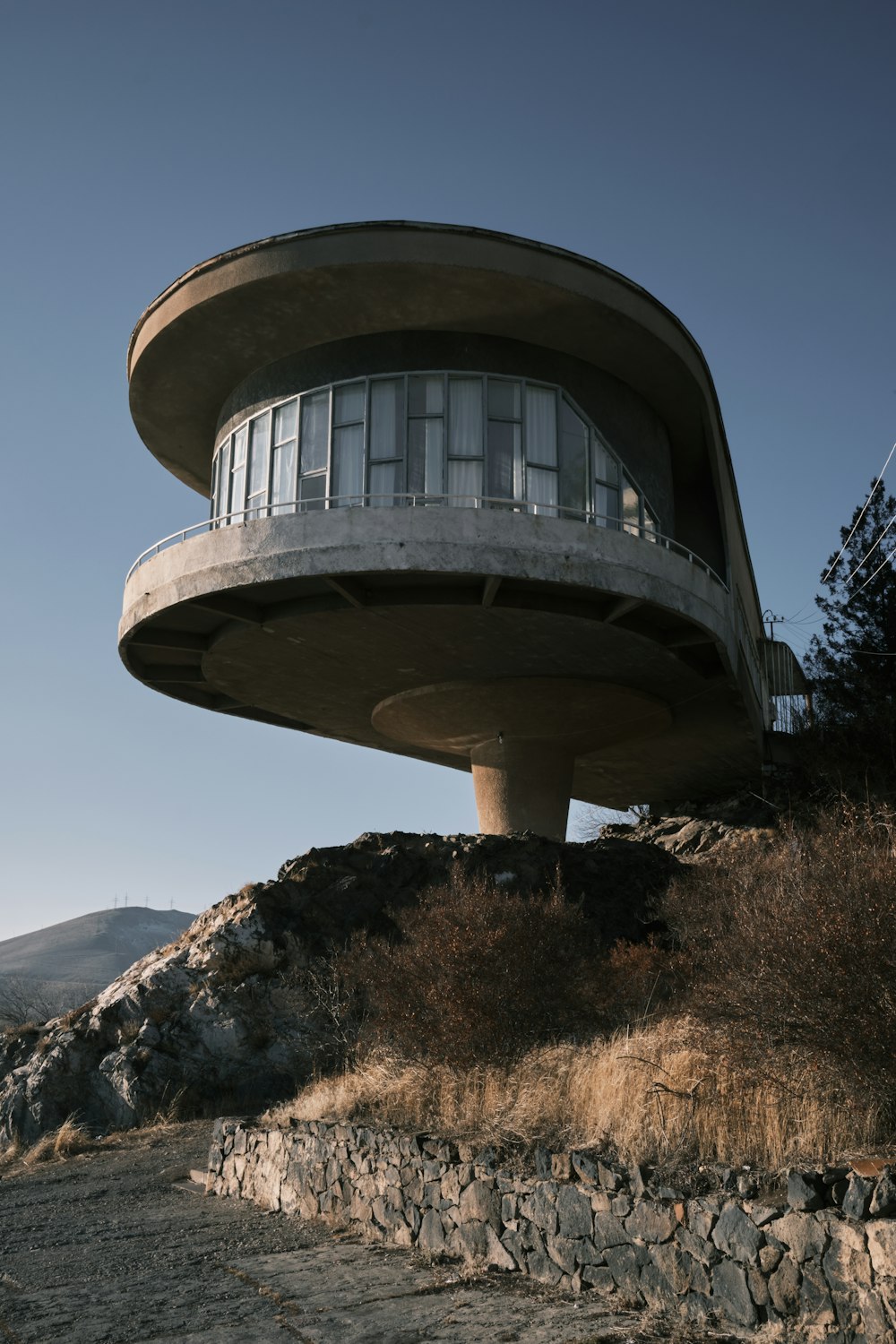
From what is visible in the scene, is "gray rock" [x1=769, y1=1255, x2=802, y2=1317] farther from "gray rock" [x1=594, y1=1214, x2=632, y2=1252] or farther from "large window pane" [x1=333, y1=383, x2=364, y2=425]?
"large window pane" [x1=333, y1=383, x2=364, y2=425]

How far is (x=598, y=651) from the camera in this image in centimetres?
2014

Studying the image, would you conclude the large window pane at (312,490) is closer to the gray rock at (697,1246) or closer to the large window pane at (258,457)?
the large window pane at (258,457)

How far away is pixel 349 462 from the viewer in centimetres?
1939

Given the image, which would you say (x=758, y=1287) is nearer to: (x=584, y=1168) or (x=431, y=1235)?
(x=584, y=1168)

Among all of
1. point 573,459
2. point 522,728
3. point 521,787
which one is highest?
point 573,459

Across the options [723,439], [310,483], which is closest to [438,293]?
[310,483]

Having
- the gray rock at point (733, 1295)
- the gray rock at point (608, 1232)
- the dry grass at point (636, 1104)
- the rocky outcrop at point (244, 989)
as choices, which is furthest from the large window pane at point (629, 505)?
the gray rock at point (733, 1295)

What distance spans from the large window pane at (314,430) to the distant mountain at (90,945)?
393ft

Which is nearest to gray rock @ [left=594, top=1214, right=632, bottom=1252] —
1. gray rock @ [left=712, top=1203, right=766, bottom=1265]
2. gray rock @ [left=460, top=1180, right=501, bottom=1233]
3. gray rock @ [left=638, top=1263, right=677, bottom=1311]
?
gray rock @ [left=638, top=1263, right=677, bottom=1311]

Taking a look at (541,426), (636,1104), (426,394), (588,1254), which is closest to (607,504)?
(541,426)

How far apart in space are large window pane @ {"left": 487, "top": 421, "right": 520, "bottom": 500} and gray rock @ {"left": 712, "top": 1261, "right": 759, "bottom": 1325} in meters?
14.2

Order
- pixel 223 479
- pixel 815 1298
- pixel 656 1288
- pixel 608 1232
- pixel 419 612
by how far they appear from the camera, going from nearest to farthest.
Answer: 1. pixel 815 1298
2. pixel 656 1288
3. pixel 608 1232
4. pixel 419 612
5. pixel 223 479

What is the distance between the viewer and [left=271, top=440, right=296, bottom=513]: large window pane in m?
19.9

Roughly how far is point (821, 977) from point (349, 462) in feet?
45.9
